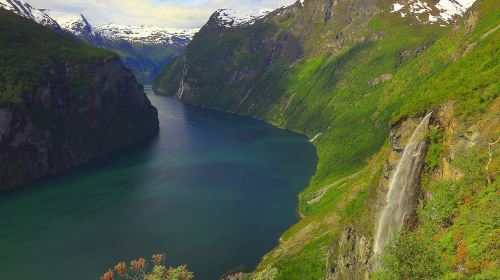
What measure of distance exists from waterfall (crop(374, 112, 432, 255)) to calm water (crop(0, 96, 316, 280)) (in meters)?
46.4

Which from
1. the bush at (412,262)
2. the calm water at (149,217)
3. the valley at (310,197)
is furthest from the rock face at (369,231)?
the calm water at (149,217)

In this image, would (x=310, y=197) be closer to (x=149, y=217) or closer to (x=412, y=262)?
(x=149, y=217)

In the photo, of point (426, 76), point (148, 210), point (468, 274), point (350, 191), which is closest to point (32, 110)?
point (148, 210)

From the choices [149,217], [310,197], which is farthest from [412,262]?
[310,197]

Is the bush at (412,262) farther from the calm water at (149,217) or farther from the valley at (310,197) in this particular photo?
the calm water at (149,217)

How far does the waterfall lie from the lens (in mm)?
62703

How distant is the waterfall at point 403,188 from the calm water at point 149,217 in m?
46.4

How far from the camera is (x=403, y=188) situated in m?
64.5

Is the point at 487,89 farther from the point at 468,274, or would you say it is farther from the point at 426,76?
the point at 426,76

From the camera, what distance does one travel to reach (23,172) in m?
178

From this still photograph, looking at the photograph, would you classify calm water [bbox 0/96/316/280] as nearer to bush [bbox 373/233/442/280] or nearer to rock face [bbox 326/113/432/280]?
rock face [bbox 326/113/432/280]

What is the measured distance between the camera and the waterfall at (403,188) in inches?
2469

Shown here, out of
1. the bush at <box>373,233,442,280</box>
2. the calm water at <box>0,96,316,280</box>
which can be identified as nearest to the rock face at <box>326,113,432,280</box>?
the bush at <box>373,233,442,280</box>

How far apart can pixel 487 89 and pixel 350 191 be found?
6658 cm
